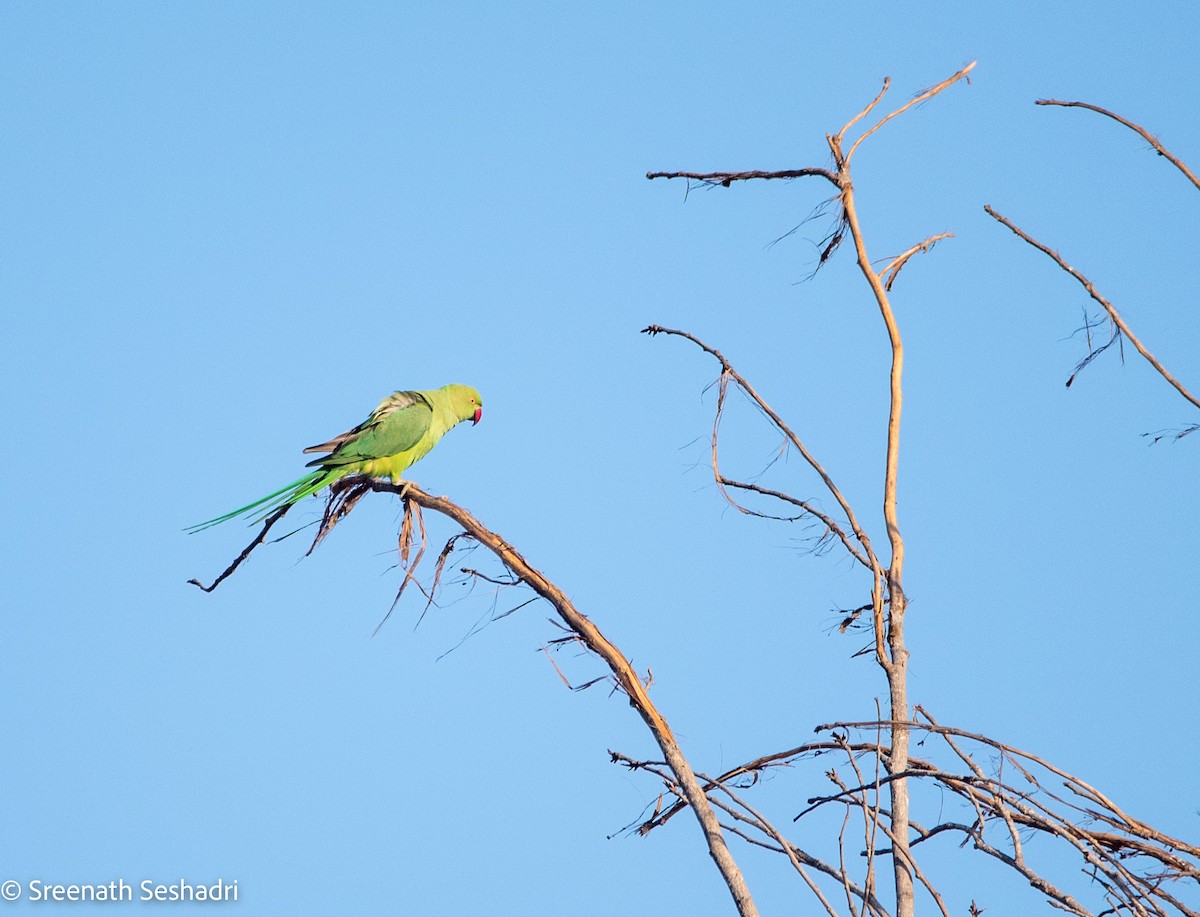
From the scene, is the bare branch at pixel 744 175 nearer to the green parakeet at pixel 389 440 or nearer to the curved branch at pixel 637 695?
the curved branch at pixel 637 695

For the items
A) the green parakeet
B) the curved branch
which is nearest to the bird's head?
the green parakeet

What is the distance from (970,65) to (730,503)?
176cm

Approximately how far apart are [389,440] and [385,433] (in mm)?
49

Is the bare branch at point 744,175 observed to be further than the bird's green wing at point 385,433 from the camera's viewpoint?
No

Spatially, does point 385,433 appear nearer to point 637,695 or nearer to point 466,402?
point 466,402

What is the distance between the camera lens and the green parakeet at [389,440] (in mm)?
6715

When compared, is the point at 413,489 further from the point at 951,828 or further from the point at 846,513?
the point at 951,828

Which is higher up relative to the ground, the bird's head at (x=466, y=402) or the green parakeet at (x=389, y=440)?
the bird's head at (x=466, y=402)

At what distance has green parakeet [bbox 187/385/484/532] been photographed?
6715 millimetres

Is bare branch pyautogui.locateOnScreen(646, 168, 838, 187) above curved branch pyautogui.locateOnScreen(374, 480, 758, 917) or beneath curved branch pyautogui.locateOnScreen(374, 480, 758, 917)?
above

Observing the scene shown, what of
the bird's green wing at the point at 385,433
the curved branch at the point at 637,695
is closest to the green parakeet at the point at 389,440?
the bird's green wing at the point at 385,433

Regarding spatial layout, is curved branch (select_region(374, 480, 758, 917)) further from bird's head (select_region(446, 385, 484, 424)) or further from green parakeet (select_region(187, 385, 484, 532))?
bird's head (select_region(446, 385, 484, 424))

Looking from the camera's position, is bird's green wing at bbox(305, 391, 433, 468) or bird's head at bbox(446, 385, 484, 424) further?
bird's head at bbox(446, 385, 484, 424)

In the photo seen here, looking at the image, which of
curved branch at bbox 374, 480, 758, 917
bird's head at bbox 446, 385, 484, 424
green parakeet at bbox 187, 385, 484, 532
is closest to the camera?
curved branch at bbox 374, 480, 758, 917
